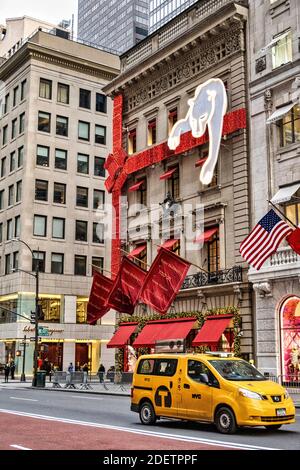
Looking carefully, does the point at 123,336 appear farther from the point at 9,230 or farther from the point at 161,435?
the point at 9,230

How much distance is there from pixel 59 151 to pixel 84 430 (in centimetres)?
5469

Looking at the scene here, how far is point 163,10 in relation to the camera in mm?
149250

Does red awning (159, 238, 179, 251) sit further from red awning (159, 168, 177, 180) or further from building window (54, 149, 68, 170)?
building window (54, 149, 68, 170)

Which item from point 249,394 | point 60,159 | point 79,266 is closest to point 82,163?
point 60,159

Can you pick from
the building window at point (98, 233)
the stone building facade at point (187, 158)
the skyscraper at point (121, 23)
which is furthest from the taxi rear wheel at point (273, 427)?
the skyscraper at point (121, 23)

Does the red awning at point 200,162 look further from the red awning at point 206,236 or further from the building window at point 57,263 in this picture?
the building window at point 57,263

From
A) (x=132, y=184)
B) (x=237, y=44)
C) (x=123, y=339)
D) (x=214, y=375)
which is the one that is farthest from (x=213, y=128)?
(x=214, y=375)

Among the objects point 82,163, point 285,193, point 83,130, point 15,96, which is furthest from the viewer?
point 83,130

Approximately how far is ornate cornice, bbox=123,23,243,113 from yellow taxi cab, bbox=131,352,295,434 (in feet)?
73.6

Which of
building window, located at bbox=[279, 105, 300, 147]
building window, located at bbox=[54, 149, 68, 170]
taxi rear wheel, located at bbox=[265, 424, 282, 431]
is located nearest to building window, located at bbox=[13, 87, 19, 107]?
building window, located at bbox=[54, 149, 68, 170]

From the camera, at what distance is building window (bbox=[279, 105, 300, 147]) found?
31.5m

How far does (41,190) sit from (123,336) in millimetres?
28365

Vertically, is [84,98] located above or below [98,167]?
above

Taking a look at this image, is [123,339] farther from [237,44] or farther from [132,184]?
[237,44]
